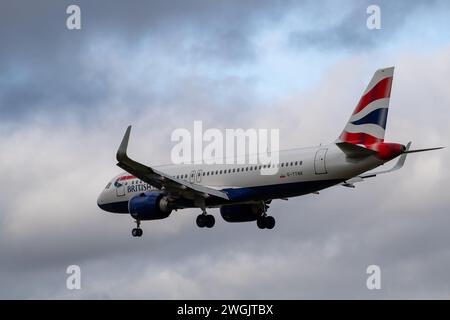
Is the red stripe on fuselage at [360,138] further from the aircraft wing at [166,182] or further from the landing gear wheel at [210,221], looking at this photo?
the landing gear wheel at [210,221]

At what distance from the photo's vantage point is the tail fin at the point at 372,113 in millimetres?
66062

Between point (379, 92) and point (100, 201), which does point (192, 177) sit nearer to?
point (100, 201)

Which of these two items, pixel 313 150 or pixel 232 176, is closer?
pixel 313 150

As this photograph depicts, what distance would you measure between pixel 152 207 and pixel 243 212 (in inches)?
298

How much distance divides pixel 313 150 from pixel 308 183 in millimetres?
2218

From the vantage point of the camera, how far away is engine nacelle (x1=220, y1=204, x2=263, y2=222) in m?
76.2

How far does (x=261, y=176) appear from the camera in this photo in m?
69.2

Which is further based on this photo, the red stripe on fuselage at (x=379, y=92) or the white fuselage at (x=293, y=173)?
the red stripe on fuselage at (x=379, y=92)

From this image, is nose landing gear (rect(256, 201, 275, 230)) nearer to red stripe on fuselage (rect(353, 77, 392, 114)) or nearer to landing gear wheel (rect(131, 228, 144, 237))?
landing gear wheel (rect(131, 228, 144, 237))

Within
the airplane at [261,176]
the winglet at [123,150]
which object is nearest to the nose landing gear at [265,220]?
the airplane at [261,176]

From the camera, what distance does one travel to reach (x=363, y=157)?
64.8m
